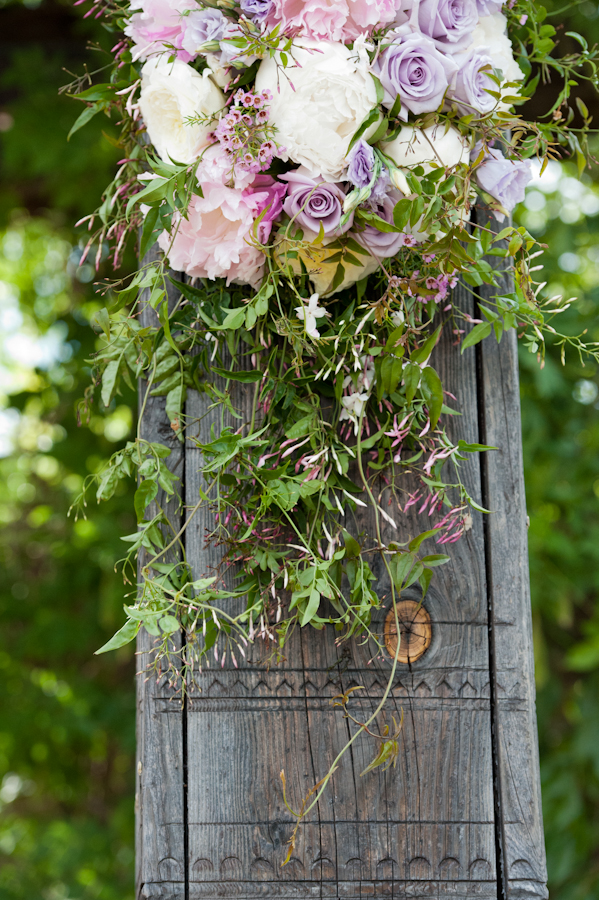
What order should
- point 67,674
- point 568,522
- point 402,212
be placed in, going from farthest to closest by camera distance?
point 67,674 < point 568,522 < point 402,212

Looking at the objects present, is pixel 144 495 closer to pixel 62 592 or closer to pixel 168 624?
pixel 168 624

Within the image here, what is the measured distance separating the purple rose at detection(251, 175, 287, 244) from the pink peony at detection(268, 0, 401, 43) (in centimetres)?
16

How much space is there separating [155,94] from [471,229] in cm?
45

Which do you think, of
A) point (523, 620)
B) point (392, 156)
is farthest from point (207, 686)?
point (392, 156)

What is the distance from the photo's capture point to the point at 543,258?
7.89 feet

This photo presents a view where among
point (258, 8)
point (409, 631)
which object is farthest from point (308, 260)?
point (409, 631)

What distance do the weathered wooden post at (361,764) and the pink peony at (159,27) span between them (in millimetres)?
430

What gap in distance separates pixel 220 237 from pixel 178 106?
0.50 feet

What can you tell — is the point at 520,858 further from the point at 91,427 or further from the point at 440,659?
the point at 91,427

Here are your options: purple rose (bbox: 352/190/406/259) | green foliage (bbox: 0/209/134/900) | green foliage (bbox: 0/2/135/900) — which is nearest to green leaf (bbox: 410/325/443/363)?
purple rose (bbox: 352/190/406/259)

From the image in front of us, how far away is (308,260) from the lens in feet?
2.89

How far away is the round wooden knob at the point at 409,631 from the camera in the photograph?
3.26 feet

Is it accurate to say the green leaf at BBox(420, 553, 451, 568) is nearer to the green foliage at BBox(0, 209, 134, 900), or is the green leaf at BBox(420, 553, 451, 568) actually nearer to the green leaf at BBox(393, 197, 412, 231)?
the green leaf at BBox(393, 197, 412, 231)

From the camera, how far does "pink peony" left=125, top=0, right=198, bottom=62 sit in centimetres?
88
